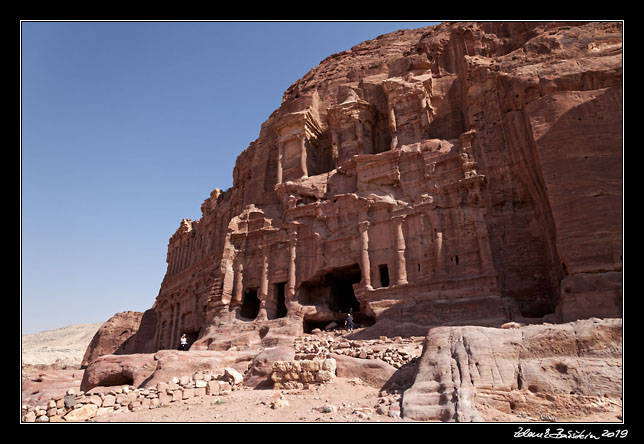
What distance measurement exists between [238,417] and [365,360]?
5.31 metres

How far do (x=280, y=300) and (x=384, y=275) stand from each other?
7992 mm

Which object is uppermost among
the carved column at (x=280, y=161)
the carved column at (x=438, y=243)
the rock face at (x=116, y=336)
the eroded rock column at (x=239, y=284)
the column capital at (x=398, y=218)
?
the carved column at (x=280, y=161)

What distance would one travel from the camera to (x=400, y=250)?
25312mm

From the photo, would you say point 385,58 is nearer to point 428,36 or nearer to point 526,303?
point 428,36

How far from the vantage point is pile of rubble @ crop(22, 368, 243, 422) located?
33.6 feet

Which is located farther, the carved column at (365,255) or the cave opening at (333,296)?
the cave opening at (333,296)

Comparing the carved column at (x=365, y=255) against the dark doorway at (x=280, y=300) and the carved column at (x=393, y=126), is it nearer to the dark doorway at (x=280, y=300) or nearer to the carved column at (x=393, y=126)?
the dark doorway at (x=280, y=300)

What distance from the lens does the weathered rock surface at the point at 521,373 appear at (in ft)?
27.0

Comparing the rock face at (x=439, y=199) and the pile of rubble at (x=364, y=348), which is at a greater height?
the rock face at (x=439, y=199)

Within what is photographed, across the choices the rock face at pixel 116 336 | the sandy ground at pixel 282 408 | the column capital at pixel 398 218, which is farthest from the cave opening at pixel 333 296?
the rock face at pixel 116 336

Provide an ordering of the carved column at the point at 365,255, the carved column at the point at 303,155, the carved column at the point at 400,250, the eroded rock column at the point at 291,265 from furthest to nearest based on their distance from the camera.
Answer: the carved column at the point at 303,155 < the eroded rock column at the point at 291,265 < the carved column at the point at 365,255 < the carved column at the point at 400,250

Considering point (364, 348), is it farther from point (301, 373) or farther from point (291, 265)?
point (291, 265)

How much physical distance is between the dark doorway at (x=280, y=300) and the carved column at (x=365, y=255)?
22.2 feet

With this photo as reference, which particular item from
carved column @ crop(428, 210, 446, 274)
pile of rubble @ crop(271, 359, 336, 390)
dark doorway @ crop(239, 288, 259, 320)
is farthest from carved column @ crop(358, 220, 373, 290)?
pile of rubble @ crop(271, 359, 336, 390)
